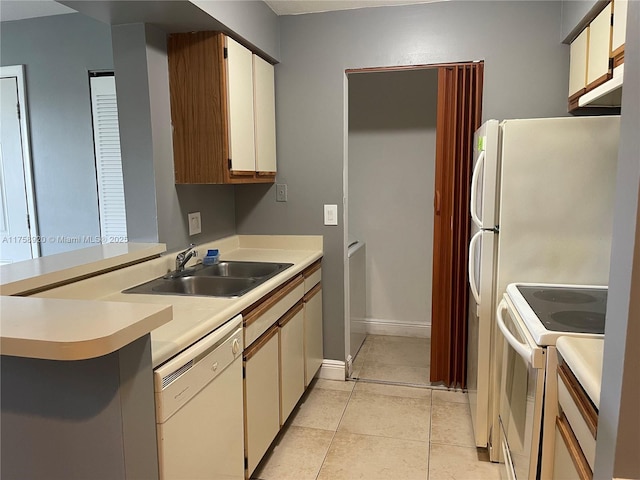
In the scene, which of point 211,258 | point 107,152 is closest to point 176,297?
point 211,258

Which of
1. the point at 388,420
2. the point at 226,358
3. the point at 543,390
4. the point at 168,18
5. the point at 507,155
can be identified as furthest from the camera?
the point at 388,420

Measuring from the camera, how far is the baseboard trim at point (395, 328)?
13.2 feet

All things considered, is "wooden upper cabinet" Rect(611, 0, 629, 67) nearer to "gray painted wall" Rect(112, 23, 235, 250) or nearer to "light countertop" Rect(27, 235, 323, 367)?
"light countertop" Rect(27, 235, 323, 367)

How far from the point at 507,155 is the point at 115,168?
2516 millimetres

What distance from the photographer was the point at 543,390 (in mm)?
1426

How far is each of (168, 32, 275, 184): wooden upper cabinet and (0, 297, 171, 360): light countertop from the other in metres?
1.39

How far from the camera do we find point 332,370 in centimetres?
320

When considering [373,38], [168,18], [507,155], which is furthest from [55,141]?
[507,155]

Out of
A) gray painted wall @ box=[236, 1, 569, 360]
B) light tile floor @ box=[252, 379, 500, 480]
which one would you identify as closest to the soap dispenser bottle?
gray painted wall @ box=[236, 1, 569, 360]

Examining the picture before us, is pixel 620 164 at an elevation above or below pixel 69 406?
above

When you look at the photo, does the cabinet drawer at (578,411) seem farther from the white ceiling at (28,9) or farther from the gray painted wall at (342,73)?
the white ceiling at (28,9)

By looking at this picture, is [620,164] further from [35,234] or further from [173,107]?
[35,234]

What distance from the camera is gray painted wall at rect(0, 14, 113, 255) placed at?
3.12m

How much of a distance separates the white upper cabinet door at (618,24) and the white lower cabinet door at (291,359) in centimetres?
184
